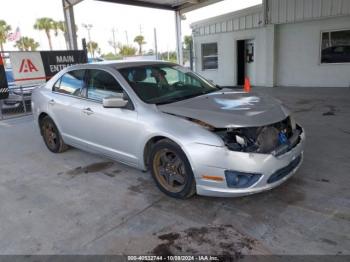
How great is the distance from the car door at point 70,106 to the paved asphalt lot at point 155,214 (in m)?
0.48

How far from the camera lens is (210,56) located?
15414 millimetres

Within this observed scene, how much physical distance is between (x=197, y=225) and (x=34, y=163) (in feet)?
11.0

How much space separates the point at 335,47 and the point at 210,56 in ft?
19.4

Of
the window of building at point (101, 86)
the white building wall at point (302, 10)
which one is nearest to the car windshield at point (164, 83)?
the window of building at point (101, 86)

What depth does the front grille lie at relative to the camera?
3.08m

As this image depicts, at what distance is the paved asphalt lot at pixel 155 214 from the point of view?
2670 mm

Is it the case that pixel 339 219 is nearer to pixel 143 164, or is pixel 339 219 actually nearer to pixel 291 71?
pixel 143 164

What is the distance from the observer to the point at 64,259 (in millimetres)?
2580

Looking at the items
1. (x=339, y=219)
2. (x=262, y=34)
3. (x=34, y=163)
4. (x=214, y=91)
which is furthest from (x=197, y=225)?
(x=262, y=34)

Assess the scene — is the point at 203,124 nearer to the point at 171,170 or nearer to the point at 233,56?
Answer: the point at 171,170

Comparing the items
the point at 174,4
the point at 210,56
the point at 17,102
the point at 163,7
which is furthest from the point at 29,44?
the point at 17,102

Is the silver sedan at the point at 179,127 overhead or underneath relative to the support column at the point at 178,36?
underneath

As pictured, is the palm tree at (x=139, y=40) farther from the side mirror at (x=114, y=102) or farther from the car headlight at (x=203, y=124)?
the car headlight at (x=203, y=124)

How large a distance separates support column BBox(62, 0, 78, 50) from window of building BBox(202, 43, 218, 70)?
6.99m
